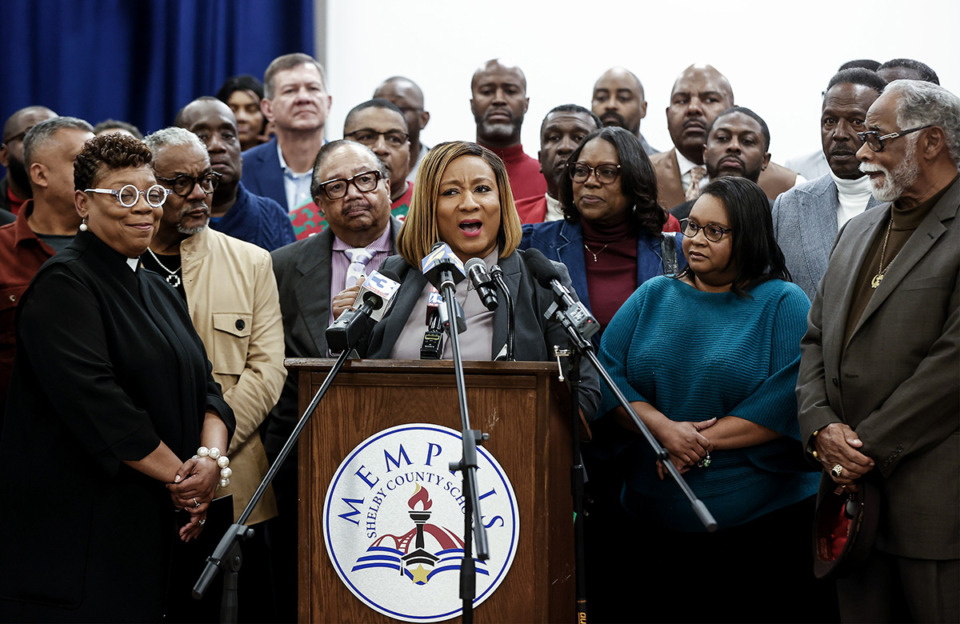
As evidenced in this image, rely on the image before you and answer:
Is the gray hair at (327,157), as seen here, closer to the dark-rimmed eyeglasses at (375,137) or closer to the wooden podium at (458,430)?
the dark-rimmed eyeglasses at (375,137)

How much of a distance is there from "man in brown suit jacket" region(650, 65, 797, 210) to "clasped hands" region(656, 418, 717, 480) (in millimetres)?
1945

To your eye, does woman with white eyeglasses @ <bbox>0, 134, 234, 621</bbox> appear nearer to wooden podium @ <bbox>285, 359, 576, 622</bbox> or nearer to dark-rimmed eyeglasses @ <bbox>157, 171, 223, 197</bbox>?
wooden podium @ <bbox>285, 359, 576, 622</bbox>

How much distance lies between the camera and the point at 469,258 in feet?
10.1

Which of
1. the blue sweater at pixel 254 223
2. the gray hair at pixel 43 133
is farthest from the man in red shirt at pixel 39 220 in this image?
the blue sweater at pixel 254 223

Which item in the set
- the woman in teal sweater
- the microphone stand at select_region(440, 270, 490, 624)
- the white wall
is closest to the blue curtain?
the white wall

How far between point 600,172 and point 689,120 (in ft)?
5.22

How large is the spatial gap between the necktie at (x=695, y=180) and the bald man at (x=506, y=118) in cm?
70

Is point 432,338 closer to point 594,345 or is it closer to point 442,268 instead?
point 442,268

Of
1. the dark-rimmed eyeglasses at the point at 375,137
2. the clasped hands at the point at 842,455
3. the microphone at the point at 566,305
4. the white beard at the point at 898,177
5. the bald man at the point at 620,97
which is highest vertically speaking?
the bald man at the point at 620,97

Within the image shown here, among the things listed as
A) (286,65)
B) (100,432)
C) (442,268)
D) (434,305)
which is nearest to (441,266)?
(442,268)

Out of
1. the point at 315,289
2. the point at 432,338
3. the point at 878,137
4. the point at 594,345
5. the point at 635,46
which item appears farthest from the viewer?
the point at 635,46

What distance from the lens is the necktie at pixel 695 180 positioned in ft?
16.3

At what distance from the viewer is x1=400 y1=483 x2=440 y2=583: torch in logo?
8.20 ft

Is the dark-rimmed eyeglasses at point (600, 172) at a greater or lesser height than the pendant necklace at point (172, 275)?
greater
